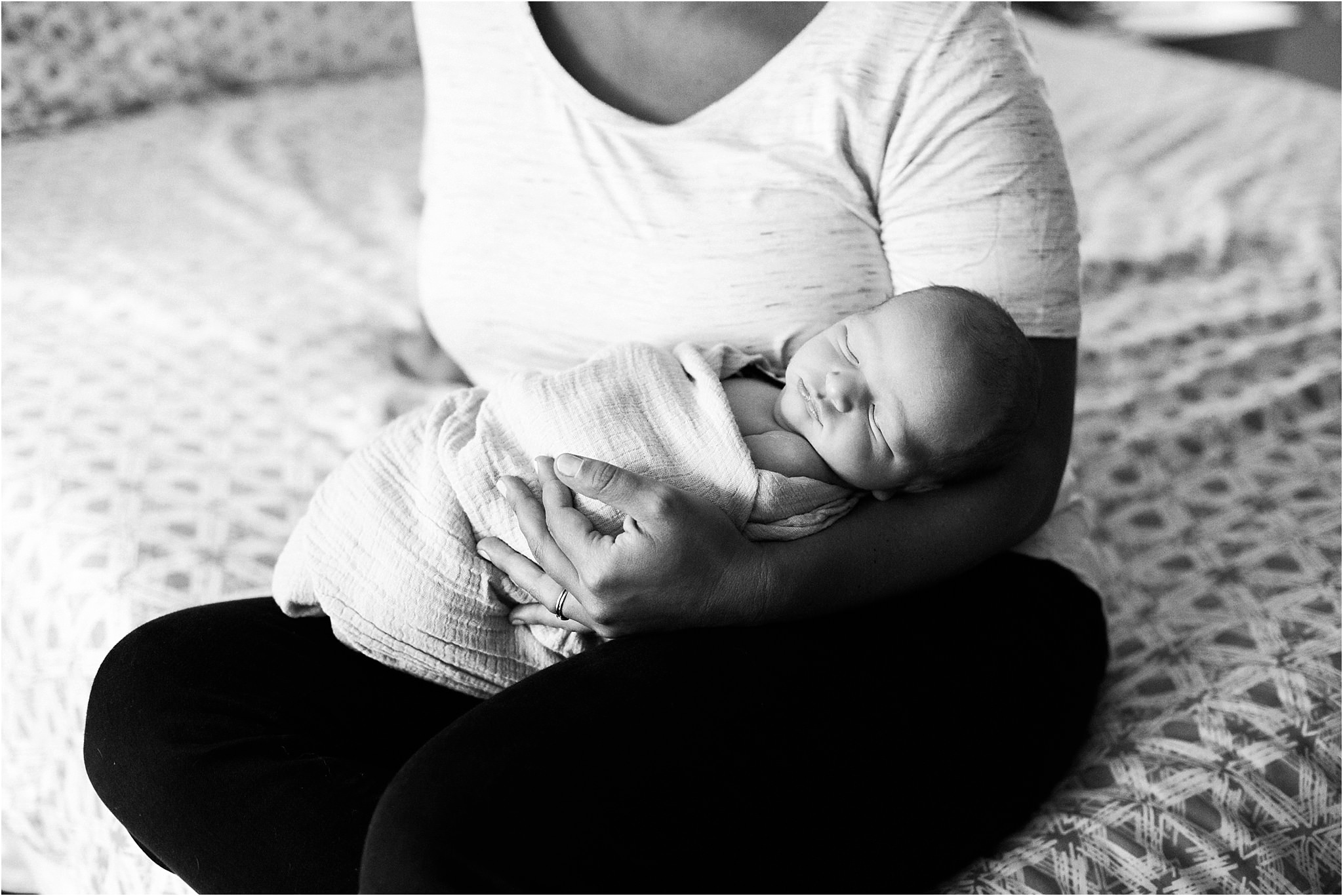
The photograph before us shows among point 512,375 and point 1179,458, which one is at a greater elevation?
point 512,375

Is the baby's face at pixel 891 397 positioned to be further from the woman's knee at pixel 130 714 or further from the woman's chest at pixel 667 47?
the woman's knee at pixel 130 714

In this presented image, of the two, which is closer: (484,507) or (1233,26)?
(484,507)

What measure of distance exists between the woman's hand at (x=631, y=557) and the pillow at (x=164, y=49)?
162 centimetres

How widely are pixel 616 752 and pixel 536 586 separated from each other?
16 centimetres

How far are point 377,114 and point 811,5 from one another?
136cm

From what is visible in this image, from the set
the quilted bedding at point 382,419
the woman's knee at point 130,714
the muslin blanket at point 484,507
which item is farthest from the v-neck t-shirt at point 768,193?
the woman's knee at point 130,714

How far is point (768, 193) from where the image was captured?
3.49 ft

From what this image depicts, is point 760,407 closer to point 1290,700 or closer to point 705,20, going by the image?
point 705,20

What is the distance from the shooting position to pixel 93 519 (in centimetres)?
120

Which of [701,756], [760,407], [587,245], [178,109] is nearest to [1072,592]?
[760,407]

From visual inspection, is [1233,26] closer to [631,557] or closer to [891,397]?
[891,397]

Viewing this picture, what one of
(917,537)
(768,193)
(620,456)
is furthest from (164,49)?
(917,537)

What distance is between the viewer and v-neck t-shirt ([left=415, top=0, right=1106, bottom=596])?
1003 millimetres

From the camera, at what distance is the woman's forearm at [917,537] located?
2.88 ft
